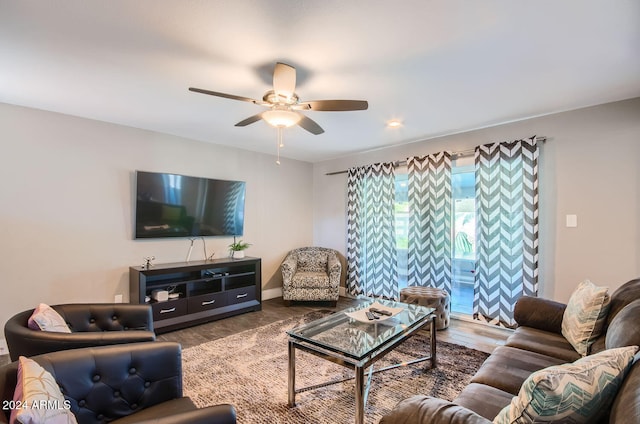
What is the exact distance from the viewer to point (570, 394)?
0.95 m

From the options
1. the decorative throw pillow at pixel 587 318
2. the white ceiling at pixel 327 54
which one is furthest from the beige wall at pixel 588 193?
the decorative throw pillow at pixel 587 318

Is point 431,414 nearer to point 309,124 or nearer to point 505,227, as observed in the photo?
point 309,124

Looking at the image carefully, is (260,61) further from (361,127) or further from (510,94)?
(510,94)

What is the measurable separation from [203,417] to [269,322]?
9.19 feet

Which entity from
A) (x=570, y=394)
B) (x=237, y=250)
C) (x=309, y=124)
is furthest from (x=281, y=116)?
(x=237, y=250)

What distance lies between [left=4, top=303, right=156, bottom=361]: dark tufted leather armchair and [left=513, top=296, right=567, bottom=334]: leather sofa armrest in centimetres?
273

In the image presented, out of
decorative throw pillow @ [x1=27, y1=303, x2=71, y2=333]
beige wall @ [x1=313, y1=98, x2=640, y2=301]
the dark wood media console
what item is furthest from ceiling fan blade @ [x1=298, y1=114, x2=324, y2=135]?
the dark wood media console

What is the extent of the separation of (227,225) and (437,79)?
10.8 feet

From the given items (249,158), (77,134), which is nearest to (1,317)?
(77,134)

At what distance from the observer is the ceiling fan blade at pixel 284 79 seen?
6.66ft

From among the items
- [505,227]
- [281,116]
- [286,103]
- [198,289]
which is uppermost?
[286,103]

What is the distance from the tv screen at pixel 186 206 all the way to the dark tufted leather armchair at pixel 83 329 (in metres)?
1.62

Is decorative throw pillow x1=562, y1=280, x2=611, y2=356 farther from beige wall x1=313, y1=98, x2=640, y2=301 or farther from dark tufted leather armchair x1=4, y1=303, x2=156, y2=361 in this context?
dark tufted leather armchair x1=4, y1=303, x2=156, y2=361

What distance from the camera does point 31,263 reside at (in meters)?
2.99
